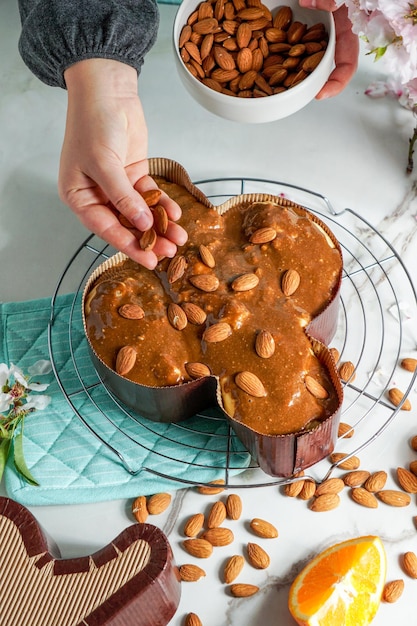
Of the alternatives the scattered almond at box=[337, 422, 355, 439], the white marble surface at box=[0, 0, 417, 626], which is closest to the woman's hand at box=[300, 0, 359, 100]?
the white marble surface at box=[0, 0, 417, 626]

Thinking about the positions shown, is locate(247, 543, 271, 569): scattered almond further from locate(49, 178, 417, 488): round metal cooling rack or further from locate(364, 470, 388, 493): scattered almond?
locate(364, 470, 388, 493): scattered almond

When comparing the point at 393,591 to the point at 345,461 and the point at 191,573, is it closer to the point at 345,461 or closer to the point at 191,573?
the point at 345,461

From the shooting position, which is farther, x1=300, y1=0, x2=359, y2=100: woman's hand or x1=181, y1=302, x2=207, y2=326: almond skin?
x1=300, y1=0, x2=359, y2=100: woman's hand

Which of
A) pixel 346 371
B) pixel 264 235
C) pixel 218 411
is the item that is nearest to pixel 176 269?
pixel 264 235

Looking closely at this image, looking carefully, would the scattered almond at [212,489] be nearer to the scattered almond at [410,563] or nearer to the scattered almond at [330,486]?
the scattered almond at [330,486]

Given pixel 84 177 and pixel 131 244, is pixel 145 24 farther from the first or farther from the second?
pixel 131 244

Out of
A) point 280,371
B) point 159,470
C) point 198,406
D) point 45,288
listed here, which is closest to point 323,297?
point 280,371
